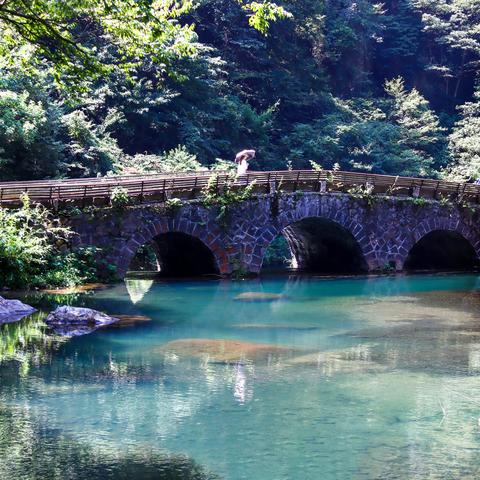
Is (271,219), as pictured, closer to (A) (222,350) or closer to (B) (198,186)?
(B) (198,186)

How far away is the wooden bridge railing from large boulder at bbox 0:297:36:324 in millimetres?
6009

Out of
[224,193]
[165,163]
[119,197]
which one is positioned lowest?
[119,197]

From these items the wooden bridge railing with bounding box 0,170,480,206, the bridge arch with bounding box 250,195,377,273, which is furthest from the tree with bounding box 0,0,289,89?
the bridge arch with bounding box 250,195,377,273

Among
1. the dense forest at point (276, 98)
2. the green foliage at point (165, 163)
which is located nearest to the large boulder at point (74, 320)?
the dense forest at point (276, 98)

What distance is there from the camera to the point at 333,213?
112ft

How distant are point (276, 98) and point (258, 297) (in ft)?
103

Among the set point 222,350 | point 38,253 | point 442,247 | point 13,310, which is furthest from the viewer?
point 442,247

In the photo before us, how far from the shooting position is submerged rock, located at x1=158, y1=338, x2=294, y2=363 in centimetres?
1582

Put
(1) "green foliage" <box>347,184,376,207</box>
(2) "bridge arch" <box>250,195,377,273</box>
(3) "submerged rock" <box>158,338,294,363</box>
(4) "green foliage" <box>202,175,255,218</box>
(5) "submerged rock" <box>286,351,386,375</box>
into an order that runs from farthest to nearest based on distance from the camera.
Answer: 1. (1) "green foliage" <box>347,184,376,207</box>
2. (2) "bridge arch" <box>250,195,377,273</box>
3. (4) "green foliage" <box>202,175,255,218</box>
4. (3) "submerged rock" <box>158,338,294,363</box>
5. (5) "submerged rock" <box>286,351,386,375</box>

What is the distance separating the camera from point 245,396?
12.8 metres

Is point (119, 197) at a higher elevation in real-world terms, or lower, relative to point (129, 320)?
higher

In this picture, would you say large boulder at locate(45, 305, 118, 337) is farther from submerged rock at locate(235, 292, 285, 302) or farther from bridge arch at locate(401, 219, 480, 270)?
bridge arch at locate(401, 219, 480, 270)

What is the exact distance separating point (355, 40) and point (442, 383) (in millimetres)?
51906

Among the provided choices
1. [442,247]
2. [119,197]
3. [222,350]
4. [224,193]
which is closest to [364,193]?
[224,193]
